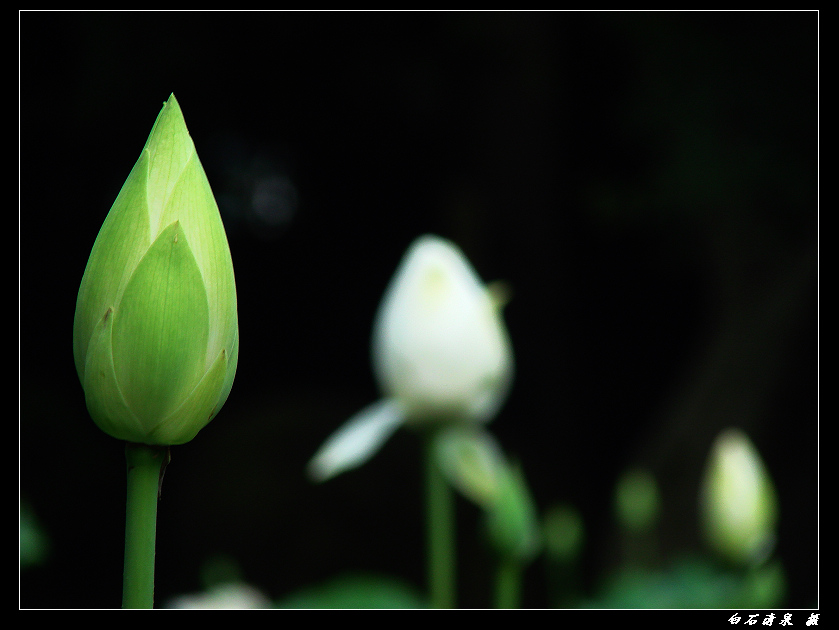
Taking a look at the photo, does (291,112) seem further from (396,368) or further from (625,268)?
(396,368)

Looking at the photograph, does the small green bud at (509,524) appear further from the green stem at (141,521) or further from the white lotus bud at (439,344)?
the green stem at (141,521)

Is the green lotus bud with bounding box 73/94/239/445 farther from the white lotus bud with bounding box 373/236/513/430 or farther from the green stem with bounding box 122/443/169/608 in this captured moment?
the white lotus bud with bounding box 373/236/513/430

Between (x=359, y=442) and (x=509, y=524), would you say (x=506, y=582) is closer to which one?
(x=509, y=524)

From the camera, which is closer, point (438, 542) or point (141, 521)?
point (141, 521)

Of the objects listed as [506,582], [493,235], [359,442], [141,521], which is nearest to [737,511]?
[506,582]

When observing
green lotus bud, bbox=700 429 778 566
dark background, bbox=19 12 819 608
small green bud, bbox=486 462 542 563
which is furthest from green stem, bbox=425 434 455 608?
dark background, bbox=19 12 819 608

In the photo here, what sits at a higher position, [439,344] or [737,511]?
[439,344]
